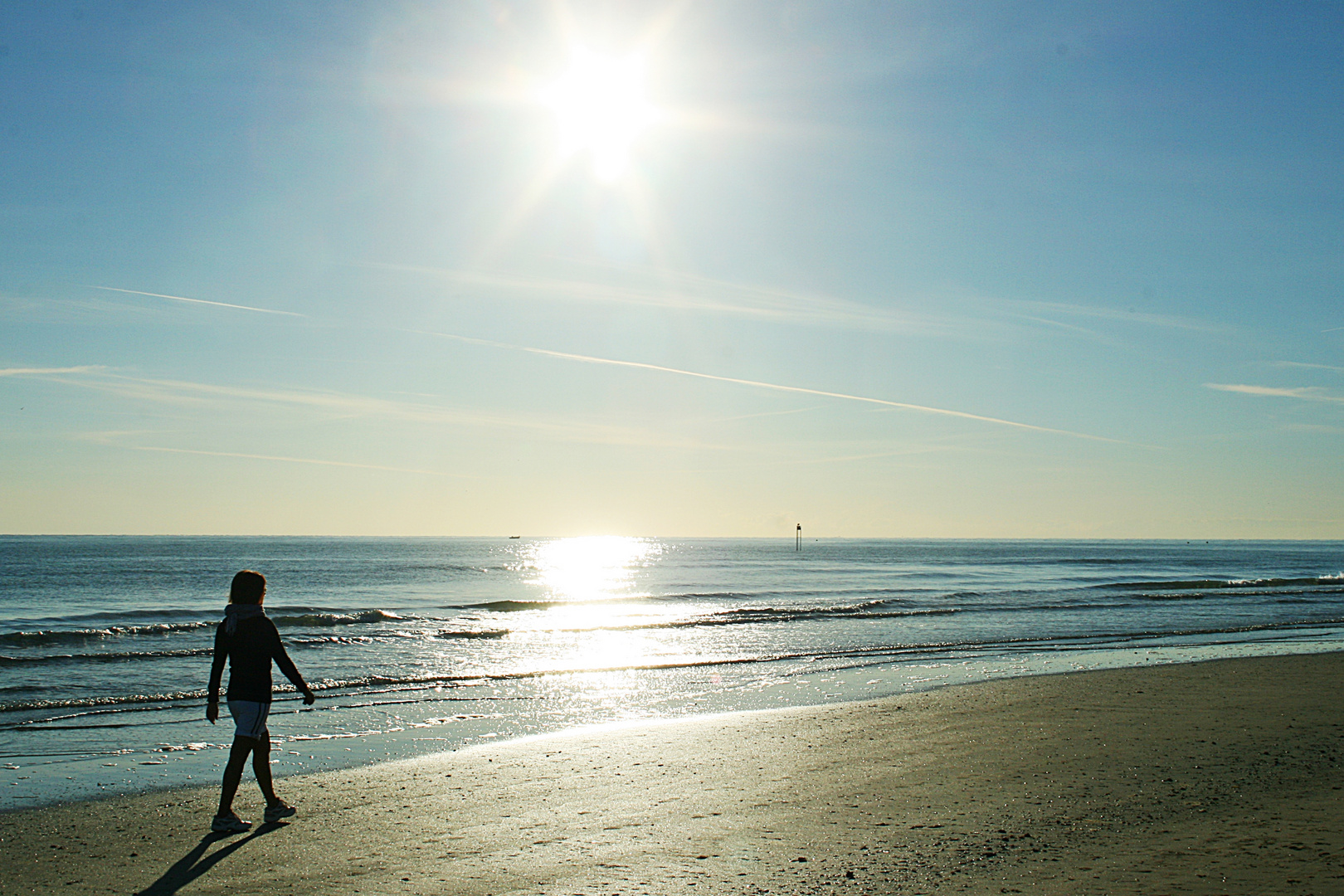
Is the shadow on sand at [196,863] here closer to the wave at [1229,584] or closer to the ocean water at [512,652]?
the ocean water at [512,652]

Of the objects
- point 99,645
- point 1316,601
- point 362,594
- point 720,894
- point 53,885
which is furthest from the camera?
A: point 362,594

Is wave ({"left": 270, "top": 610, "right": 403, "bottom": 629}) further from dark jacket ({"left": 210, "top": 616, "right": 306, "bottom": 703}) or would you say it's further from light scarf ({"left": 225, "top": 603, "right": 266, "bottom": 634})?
light scarf ({"left": 225, "top": 603, "right": 266, "bottom": 634})

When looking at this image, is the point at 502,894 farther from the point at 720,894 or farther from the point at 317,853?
the point at 317,853

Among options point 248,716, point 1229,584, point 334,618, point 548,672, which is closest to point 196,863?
point 248,716

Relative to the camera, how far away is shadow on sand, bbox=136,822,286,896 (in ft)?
19.5

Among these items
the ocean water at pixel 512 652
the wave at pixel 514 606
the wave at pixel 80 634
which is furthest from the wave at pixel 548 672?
the wave at pixel 514 606

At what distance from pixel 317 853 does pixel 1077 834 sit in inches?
224

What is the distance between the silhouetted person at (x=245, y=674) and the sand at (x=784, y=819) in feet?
1.27

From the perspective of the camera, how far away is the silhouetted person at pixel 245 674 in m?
7.21

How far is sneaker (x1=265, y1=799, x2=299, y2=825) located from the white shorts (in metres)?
0.63

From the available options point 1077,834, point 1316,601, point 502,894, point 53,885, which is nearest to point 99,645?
point 53,885

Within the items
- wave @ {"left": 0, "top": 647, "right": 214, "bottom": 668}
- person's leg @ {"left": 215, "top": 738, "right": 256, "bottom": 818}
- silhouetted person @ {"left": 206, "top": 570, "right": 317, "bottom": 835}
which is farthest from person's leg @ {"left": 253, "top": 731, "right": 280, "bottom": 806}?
wave @ {"left": 0, "top": 647, "right": 214, "bottom": 668}

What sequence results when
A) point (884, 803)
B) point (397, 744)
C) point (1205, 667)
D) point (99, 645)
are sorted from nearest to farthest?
point (884, 803), point (397, 744), point (1205, 667), point (99, 645)

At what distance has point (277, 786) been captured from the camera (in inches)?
342
